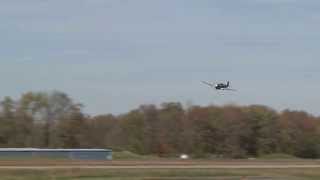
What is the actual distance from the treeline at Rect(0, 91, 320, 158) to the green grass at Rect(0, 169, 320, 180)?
56.8m

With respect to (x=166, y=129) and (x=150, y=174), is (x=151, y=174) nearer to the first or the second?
(x=150, y=174)

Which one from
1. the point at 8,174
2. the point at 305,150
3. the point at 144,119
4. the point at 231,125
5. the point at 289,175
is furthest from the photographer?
the point at 144,119

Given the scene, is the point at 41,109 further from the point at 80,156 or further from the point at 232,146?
the point at 80,156

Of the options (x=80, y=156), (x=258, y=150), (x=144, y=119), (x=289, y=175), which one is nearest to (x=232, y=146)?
(x=258, y=150)

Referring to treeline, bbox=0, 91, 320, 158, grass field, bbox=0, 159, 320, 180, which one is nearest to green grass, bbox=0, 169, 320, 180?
grass field, bbox=0, 159, 320, 180

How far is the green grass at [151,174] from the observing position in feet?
128

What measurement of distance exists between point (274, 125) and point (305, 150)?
910 cm

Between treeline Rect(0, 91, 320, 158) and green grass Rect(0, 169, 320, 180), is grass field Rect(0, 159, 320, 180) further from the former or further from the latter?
treeline Rect(0, 91, 320, 158)

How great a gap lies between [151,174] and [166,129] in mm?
73621

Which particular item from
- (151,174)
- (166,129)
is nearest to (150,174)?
(151,174)

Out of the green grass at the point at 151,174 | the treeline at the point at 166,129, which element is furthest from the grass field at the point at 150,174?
the treeline at the point at 166,129

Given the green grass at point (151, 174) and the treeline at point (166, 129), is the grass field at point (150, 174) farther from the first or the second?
the treeline at point (166, 129)

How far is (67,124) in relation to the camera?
112312 mm

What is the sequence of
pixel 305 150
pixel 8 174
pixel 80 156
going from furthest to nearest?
1. pixel 305 150
2. pixel 80 156
3. pixel 8 174
